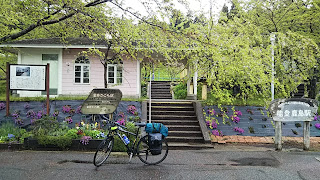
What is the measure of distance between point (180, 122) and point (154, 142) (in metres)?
4.76

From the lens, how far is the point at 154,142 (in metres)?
6.24

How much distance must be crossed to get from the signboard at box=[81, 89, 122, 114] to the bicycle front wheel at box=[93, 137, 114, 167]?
226cm

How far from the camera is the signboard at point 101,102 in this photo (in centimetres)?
850

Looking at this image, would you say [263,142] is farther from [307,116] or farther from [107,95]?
[107,95]

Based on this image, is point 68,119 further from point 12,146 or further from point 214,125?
point 214,125

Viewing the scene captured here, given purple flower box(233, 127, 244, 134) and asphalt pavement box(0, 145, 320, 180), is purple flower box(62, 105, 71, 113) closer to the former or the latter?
asphalt pavement box(0, 145, 320, 180)

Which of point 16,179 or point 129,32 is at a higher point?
point 129,32

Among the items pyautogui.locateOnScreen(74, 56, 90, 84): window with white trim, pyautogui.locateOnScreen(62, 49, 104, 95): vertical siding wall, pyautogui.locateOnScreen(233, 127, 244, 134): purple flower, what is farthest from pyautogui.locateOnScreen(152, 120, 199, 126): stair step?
pyautogui.locateOnScreen(74, 56, 90, 84): window with white trim

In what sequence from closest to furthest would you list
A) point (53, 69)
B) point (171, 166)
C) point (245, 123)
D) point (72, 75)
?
point (171, 166) < point (245, 123) < point (72, 75) < point (53, 69)

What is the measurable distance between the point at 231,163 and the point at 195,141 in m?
2.94

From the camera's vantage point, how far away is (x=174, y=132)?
1014 centimetres

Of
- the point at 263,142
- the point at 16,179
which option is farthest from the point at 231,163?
the point at 16,179

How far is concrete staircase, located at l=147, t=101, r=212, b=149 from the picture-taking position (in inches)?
382

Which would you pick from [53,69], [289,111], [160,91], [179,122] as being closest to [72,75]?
[53,69]
